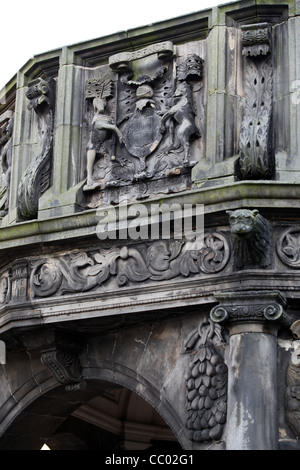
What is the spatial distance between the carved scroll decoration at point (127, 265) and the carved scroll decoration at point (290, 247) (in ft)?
1.57

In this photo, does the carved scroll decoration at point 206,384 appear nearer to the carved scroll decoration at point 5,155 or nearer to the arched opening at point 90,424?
the arched opening at point 90,424

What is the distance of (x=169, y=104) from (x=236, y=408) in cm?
321

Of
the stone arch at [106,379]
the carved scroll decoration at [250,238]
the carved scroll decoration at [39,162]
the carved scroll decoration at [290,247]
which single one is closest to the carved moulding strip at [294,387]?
the carved scroll decoration at [290,247]

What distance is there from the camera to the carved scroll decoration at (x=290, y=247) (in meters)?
10.3

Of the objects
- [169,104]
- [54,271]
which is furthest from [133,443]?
[169,104]

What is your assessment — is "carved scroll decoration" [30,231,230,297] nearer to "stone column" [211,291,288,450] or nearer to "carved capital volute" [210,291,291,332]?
"carved capital volute" [210,291,291,332]

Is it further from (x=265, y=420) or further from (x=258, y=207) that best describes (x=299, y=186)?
(x=265, y=420)

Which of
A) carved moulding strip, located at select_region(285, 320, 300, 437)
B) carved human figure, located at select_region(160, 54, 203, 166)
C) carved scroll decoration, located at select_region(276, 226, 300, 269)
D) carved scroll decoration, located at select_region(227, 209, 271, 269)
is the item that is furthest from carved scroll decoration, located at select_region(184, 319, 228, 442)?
carved human figure, located at select_region(160, 54, 203, 166)

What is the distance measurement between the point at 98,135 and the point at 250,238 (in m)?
2.37

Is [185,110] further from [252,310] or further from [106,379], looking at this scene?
[106,379]

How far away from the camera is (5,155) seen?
12.9 m

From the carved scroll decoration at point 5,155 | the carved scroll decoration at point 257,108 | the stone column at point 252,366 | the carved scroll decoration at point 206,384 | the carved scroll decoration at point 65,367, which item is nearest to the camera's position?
the stone column at point 252,366

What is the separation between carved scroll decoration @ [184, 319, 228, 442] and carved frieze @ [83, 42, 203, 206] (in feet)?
4.89

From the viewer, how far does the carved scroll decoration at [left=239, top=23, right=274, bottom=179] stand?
10.6 metres
